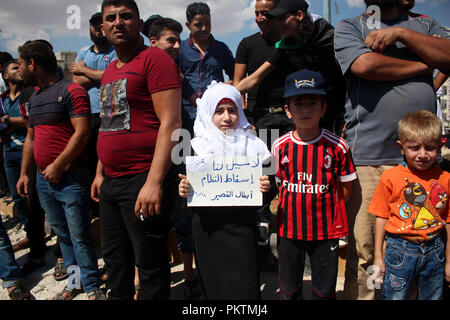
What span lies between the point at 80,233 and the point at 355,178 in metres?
2.36

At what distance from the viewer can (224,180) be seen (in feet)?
5.69

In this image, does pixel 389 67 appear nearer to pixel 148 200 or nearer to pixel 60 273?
pixel 148 200

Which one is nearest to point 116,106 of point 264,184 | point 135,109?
point 135,109

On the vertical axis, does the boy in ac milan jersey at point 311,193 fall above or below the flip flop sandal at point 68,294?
above

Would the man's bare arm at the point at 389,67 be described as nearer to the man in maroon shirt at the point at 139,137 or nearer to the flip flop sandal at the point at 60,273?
the man in maroon shirt at the point at 139,137

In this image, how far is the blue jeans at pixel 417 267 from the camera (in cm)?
173

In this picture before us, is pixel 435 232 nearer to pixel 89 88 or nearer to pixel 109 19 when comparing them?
pixel 109 19

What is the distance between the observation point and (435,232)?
1.72 metres

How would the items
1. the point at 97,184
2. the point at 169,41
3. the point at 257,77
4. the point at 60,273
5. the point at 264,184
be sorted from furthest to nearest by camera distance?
1. the point at 60,273
2. the point at 169,41
3. the point at 257,77
4. the point at 97,184
5. the point at 264,184

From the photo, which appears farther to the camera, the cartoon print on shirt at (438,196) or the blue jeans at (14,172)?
the blue jeans at (14,172)

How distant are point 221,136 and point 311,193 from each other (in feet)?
2.25

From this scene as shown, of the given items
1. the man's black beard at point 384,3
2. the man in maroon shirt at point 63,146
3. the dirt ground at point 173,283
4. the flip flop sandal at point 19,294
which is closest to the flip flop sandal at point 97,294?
the man in maroon shirt at point 63,146

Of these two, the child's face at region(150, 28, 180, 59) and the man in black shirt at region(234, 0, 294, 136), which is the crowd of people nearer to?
the man in black shirt at region(234, 0, 294, 136)

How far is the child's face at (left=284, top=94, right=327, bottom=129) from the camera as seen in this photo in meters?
1.84
